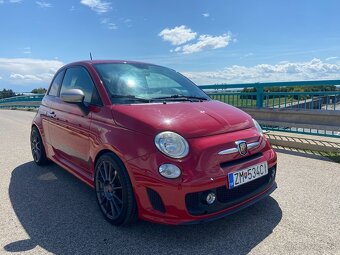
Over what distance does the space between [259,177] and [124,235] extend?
1404 mm

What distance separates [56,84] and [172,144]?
2913 millimetres

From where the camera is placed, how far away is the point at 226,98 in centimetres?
825

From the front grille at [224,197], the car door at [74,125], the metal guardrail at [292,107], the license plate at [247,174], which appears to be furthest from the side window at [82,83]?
the metal guardrail at [292,107]

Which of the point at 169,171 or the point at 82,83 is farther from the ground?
the point at 82,83

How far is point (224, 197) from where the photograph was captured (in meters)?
2.78

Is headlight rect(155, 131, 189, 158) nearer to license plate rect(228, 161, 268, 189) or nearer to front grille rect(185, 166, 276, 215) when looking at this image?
front grille rect(185, 166, 276, 215)

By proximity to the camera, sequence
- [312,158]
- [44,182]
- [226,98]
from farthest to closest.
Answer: [226,98]
[312,158]
[44,182]

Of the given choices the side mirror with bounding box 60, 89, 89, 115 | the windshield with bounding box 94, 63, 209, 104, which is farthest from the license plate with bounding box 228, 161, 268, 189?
the side mirror with bounding box 60, 89, 89, 115

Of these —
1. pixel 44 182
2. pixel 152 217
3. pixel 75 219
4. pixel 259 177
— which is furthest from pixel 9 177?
pixel 259 177

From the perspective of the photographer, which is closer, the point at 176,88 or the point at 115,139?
the point at 115,139

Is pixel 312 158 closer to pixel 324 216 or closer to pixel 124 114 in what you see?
pixel 324 216

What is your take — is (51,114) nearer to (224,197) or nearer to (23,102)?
(224,197)

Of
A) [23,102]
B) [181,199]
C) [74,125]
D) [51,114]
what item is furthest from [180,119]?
[23,102]

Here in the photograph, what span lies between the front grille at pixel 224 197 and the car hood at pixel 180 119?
0.53m
